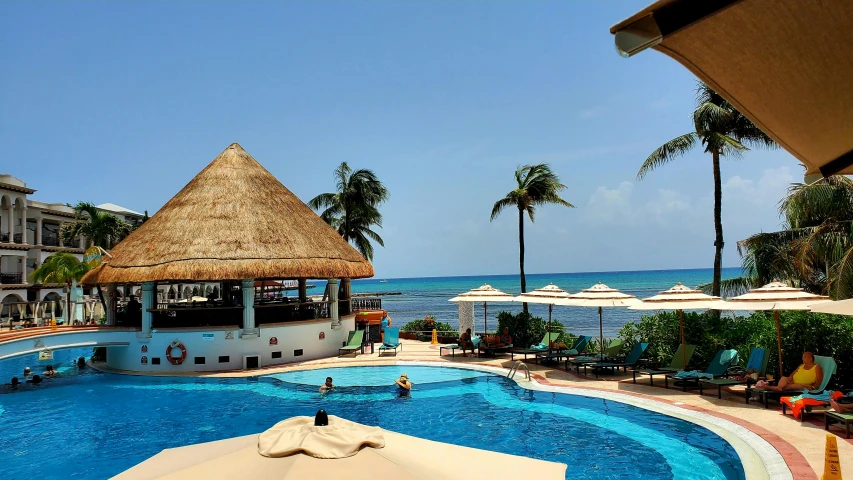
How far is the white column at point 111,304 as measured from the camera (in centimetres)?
2217

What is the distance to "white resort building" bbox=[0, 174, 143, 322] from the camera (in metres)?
41.4

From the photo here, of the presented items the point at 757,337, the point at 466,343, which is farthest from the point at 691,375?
the point at 466,343

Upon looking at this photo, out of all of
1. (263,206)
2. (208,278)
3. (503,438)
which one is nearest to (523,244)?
(263,206)

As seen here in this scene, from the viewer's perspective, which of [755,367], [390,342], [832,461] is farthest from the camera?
[390,342]

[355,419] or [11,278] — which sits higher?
[11,278]

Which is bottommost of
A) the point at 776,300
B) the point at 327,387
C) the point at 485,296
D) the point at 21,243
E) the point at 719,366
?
the point at 327,387

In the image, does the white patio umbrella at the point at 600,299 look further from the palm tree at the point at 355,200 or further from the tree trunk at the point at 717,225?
the palm tree at the point at 355,200

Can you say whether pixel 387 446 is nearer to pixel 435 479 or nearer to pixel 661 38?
pixel 435 479

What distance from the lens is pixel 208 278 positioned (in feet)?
65.1

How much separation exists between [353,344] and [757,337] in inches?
554

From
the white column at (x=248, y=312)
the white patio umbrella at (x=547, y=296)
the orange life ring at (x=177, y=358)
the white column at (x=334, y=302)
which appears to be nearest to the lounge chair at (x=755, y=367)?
the white patio umbrella at (x=547, y=296)

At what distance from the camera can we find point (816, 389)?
11.5 m

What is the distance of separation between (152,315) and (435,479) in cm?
1983

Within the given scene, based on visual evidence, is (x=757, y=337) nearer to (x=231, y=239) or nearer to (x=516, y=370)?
(x=516, y=370)
